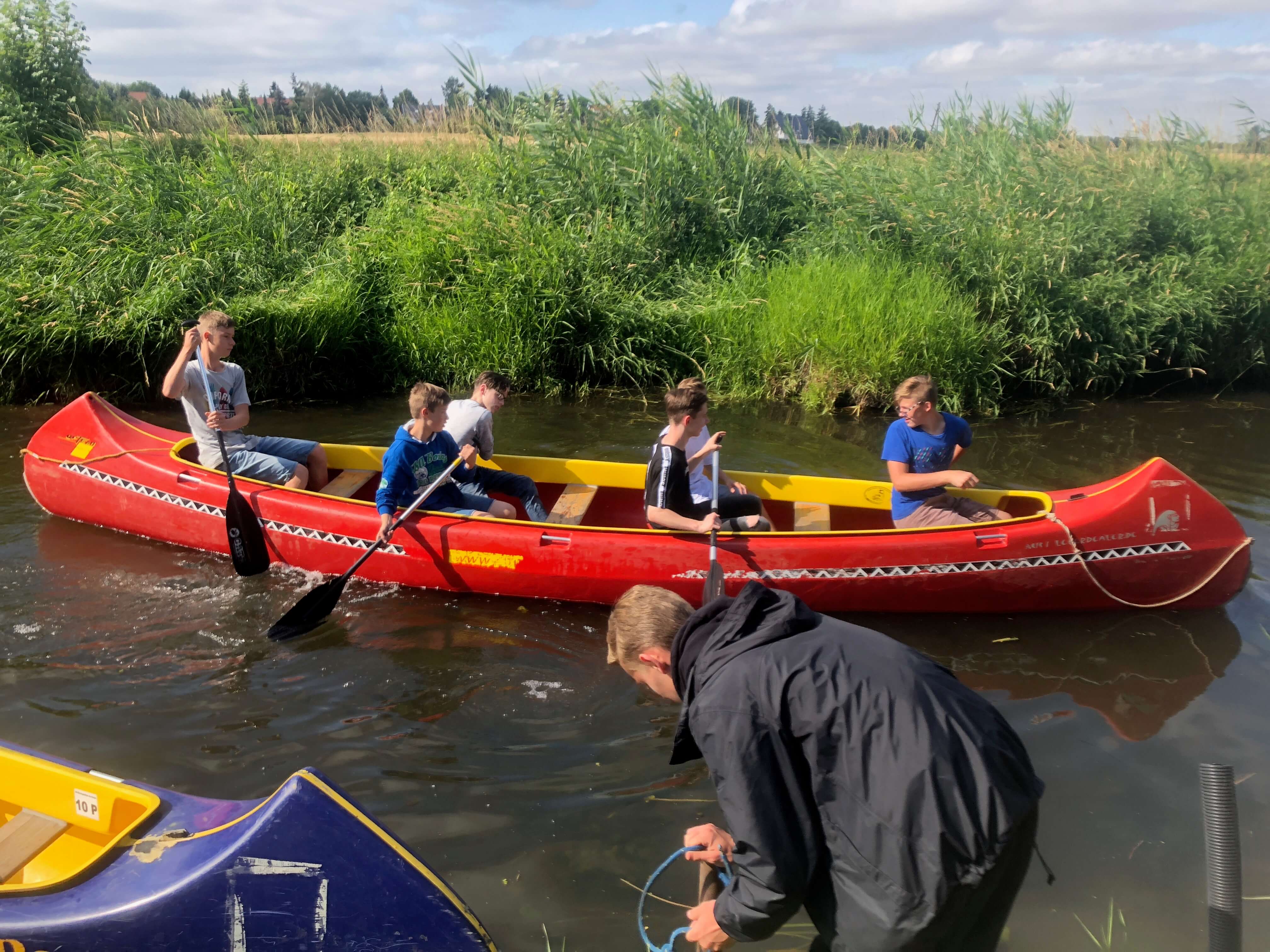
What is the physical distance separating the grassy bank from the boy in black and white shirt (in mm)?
4626

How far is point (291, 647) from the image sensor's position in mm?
5508

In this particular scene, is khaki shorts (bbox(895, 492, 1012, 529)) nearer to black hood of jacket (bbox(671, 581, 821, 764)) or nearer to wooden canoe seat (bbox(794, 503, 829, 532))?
wooden canoe seat (bbox(794, 503, 829, 532))

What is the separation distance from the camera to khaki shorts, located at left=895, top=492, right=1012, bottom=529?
586 cm

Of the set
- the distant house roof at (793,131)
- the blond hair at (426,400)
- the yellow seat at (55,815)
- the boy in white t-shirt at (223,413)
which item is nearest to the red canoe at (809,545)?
the boy in white t-shirt at (223,413)

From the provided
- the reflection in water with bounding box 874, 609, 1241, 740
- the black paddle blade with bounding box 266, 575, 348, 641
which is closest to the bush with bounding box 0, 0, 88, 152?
the black paddle blade with bounding box 266, 575, 348, 641

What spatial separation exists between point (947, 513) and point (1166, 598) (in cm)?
139

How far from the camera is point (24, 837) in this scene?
10.1 ft

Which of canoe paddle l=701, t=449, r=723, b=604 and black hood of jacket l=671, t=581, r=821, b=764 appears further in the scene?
canoe paddle l=701, t=449, r=723, b=604

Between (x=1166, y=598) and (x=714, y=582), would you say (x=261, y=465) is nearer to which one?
(x=714, y=582)

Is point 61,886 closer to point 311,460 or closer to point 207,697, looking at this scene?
point 207,697

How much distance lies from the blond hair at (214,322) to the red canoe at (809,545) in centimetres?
100

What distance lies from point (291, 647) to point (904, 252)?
8630mm

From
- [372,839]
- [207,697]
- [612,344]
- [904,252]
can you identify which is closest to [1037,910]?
[372,839]

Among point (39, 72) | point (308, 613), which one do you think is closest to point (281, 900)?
point (308, 613)
